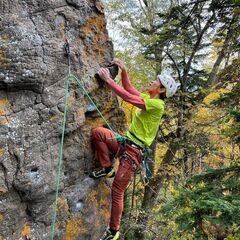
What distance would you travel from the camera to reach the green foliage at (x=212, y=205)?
412 cm

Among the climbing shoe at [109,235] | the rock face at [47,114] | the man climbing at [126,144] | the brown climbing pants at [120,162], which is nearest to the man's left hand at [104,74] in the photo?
the man climbing at [126,144]

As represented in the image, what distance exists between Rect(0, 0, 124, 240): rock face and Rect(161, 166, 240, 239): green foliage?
1251 millimetres

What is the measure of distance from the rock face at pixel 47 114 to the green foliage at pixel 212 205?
1251 millimetres

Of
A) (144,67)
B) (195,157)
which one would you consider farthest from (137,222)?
(144,67)

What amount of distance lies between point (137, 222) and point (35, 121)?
7.54m

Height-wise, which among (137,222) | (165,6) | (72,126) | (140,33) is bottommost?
(137,222)

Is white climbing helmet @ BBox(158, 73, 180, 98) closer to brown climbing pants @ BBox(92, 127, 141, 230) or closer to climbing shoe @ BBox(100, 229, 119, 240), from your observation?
brown climbing pants @ BBox(92, 127, 141, 230)

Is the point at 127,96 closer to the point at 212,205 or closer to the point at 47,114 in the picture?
the point at 47,114

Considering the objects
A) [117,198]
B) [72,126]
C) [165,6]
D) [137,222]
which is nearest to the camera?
[72,126]

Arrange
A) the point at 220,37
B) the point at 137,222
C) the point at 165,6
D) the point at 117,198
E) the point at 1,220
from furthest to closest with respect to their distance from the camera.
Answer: the point at 165,6 < the point at 220,37 < the point at 137,222 < the point at 117,198 < the point at 1,220

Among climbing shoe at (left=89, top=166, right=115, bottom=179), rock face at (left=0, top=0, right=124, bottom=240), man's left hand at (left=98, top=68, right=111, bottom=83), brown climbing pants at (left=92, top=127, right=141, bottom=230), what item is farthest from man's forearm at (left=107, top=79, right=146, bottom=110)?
climbing shoe at (left=89, top=166, right=115, bottom=179)

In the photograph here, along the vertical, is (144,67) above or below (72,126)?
above

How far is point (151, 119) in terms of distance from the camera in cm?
463

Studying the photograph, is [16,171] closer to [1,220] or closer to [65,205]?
[1,220]
